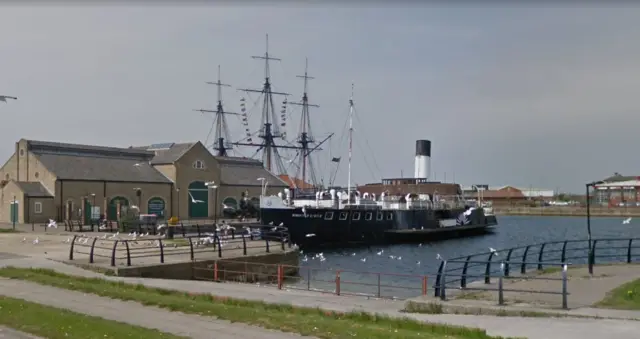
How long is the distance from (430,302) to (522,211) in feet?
541

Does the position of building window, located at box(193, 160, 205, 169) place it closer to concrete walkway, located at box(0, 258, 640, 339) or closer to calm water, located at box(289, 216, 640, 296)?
calm water, located at box(289, 216, 640, 296)

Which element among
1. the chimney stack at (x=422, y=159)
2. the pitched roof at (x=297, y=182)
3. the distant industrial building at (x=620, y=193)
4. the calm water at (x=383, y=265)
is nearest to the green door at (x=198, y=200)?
the pitched roof at (x=297, y=182)

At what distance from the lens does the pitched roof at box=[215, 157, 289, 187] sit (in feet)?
291

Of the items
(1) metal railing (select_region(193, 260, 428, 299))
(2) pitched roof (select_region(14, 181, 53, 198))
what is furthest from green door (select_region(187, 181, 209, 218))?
(1) metal railing (select_region(193, 260, 428, 299))

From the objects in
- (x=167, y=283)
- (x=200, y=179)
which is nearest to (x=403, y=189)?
(x=200, y=179)

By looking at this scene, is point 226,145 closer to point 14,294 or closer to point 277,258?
point 277,258

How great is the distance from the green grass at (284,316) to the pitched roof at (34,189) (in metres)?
47.2

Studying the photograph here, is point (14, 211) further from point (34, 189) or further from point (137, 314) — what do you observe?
point (137, 314)

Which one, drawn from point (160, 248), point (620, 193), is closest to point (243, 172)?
point (160, 248)

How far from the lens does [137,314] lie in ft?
51.7

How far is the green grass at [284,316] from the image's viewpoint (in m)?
12.9

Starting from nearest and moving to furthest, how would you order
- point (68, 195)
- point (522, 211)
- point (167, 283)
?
1. point (167, 283)
2. point (68, 195)
3. point (522, 211)

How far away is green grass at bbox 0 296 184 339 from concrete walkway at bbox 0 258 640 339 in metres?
1.81

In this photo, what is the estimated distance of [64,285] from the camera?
67.2 ft
